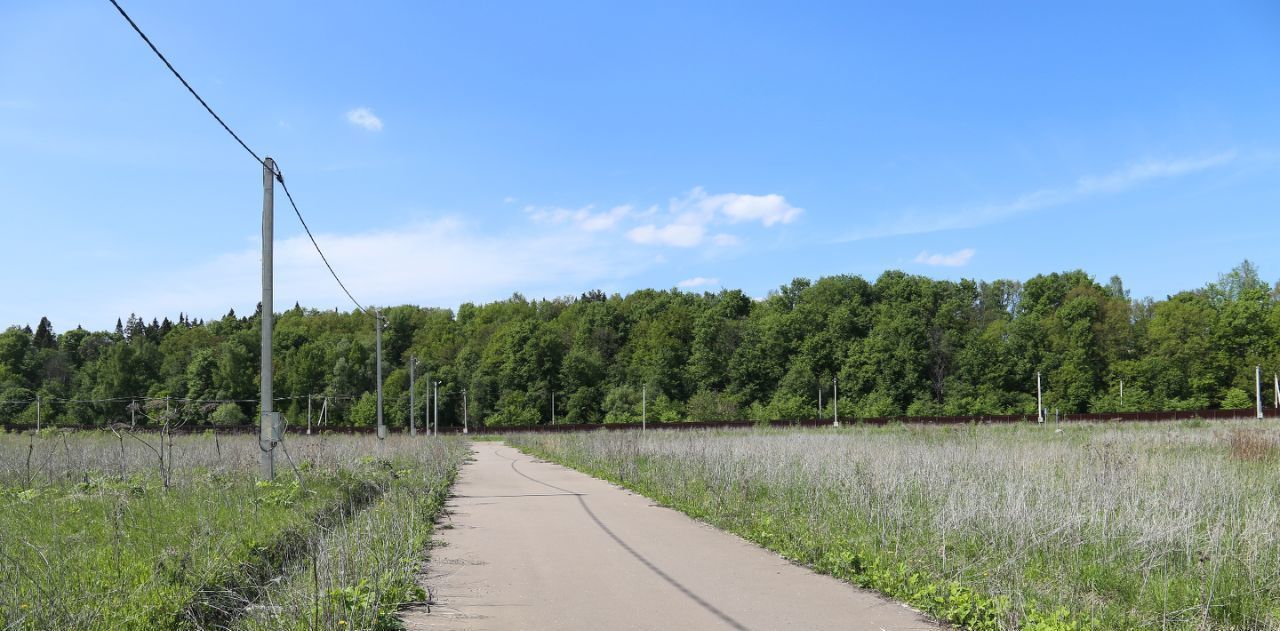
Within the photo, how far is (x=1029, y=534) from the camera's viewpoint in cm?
835

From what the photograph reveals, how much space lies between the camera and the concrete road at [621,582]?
21.6 ft

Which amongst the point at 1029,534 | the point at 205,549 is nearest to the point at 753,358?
the point at 1029,534

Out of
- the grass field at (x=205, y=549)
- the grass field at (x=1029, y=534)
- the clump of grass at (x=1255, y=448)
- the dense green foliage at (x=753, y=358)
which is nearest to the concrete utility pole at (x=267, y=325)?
the grass field at (x=205, y=549)

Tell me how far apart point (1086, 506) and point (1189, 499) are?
1401 mm

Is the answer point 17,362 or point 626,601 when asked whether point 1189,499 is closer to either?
point 626,601

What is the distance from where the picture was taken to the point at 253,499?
38.6 ft

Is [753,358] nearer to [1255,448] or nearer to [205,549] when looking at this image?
[1255,448]

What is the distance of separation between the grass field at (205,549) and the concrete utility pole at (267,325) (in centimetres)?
51

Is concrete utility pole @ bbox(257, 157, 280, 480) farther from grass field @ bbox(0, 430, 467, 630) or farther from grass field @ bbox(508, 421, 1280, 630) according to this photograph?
grass field @ bbox(508, 421, 1280, 630)

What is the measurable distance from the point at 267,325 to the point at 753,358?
8235cm

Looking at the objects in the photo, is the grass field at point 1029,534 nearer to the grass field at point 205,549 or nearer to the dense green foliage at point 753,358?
the grass field at point 205,549

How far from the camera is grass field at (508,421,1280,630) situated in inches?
250

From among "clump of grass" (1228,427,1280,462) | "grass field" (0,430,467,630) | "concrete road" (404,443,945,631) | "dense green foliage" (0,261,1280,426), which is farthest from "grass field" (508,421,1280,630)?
"dense green foliage" (0,261,1280,426)

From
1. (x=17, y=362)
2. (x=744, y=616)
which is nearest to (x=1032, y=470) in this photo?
(x=744, y=616)
